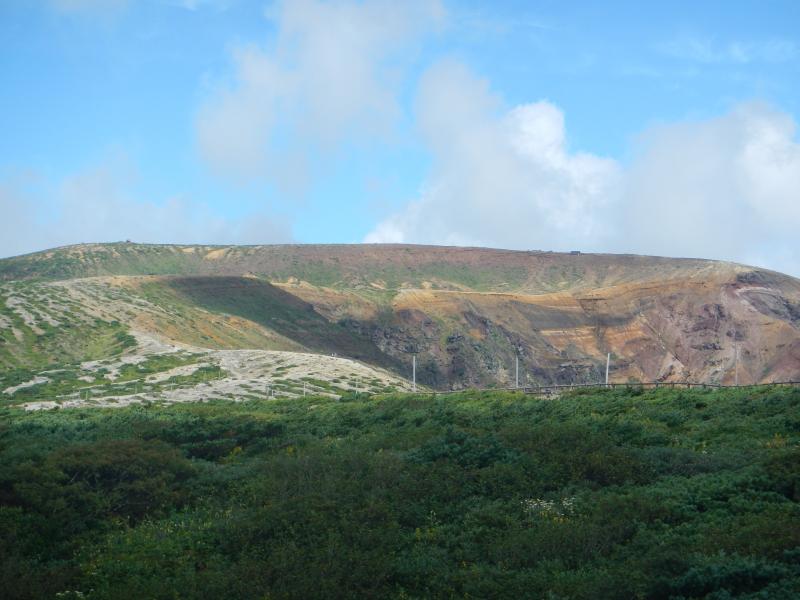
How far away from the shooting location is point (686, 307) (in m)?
110

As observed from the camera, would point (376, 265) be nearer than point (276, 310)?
No

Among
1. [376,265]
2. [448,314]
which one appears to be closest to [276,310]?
[448,314]

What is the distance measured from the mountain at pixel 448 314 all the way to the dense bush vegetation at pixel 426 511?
42055mm

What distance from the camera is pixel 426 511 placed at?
19.8 m

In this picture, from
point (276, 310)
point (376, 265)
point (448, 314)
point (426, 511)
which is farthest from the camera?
point (376, 265)

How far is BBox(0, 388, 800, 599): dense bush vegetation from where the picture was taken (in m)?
15.2

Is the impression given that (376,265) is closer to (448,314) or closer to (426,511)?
(448,314)

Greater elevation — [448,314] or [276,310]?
[448,314]

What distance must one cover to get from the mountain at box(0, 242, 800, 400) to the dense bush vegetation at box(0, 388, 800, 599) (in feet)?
138

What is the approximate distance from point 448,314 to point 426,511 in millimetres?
80907

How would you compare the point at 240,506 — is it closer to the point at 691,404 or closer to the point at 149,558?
the point at 149,558

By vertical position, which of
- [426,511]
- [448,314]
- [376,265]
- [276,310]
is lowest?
[426,511]

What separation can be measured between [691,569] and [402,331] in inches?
3256

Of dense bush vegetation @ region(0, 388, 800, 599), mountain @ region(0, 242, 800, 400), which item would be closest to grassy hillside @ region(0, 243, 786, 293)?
mountain @ region(0, 242, 800, 400)
